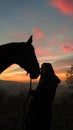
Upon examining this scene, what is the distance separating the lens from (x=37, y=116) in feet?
31.1

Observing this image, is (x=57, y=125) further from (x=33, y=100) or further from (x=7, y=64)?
(x=7, y=64)

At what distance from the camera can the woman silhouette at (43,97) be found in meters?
9.25

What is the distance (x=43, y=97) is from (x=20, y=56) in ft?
4.41

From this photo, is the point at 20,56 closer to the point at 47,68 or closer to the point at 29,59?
the point at 29,59

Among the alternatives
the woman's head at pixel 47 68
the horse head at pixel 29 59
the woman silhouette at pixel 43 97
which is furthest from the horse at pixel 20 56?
the woman silhouette at pixel 43 97

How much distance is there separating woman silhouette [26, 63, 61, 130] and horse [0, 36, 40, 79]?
13.9 inches

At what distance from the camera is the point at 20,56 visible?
8.94 meters

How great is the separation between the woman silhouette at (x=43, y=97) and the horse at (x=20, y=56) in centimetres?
35

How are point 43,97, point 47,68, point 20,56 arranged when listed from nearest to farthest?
point 20,56
point 47,68
point 43,97

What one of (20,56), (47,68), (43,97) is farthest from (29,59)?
(43,97)

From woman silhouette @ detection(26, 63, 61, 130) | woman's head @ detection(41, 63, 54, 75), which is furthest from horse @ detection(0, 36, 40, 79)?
woman silhouette @ detection(26, 63, 61, 130)

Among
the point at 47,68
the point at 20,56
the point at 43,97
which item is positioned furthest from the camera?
the point at 43,97

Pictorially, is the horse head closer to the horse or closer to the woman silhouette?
the horse

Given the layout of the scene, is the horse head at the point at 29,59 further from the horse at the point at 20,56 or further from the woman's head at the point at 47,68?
the woman's head at the point at 47,68
